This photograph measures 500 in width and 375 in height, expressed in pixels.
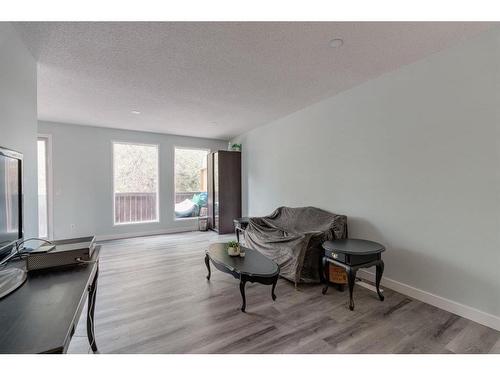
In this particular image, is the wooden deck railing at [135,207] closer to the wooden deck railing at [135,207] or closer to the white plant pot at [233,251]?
the wooden deck railing at [135,207]

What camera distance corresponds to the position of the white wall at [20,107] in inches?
64.7

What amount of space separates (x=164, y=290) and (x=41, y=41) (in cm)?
266

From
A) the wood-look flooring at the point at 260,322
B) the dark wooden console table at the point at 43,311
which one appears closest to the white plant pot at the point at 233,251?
the wood-look flooring at the point at 260,322

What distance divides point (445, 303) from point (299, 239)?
4.76 ft

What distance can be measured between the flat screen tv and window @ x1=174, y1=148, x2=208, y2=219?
160 inches

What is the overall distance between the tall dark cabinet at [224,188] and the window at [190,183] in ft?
1.61

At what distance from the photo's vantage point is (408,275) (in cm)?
235

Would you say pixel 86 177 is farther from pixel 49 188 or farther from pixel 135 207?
pixel 135 207

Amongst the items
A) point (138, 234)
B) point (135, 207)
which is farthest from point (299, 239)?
point (135, 207)

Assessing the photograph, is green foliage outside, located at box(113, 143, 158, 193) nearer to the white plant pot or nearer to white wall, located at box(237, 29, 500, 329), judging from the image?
the white plant pot

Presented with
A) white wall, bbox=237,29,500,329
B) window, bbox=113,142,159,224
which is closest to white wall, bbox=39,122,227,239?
window, bbox=113,142,159,224
